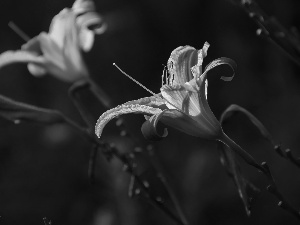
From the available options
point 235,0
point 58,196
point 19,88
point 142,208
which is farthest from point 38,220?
point 235,0

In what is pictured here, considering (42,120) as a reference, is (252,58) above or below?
below

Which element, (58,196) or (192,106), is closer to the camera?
(192,106)

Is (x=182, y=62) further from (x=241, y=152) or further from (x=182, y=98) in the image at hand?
(x=241, y=152)

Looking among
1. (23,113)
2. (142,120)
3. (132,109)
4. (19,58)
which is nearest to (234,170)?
(132,109)

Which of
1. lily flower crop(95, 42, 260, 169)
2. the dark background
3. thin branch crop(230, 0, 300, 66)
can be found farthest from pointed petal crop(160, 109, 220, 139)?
the dark background

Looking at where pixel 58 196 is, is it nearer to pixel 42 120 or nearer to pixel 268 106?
pixel 268 106

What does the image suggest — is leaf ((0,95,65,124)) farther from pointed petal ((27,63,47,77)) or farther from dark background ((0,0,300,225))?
dark background ((0,0,300,225))
